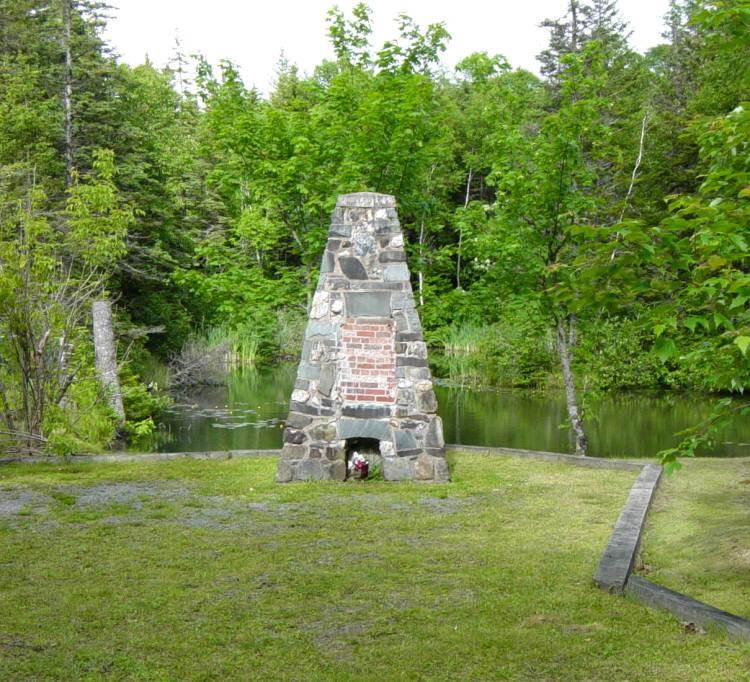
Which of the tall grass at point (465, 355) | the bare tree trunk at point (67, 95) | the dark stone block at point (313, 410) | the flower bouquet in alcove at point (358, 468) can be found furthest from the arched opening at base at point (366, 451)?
the tall grass at point (465, 355)

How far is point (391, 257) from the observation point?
28.3 ft

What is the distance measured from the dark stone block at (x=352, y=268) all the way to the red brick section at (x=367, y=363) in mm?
499

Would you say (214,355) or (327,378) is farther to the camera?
(214,355)

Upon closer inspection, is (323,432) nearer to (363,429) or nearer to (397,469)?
(363,429)

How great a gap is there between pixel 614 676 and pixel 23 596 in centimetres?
330

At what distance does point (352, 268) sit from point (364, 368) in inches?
41.2

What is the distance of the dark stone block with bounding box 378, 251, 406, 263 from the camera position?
8641 millimetres

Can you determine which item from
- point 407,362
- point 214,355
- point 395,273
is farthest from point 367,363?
point 214,355

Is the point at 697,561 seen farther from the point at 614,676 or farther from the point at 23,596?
the point at 23,596

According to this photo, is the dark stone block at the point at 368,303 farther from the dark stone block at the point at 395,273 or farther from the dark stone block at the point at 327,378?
the dark stone block at the point at 327,378

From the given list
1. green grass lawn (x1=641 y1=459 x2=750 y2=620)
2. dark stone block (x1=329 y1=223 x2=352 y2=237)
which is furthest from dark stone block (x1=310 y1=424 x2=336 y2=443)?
green grass lawn (x1=641 y1=459 x2=750 y2=620)

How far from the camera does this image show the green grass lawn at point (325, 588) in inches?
152

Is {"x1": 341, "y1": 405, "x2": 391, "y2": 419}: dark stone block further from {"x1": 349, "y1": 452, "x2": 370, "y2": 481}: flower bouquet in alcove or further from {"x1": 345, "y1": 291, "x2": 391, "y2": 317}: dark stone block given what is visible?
{"x1": 345, "y1": 291, "x2": 391, "y2": 317}: dark stone block

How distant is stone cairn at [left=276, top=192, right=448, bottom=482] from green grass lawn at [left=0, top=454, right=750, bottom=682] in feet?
1.18
